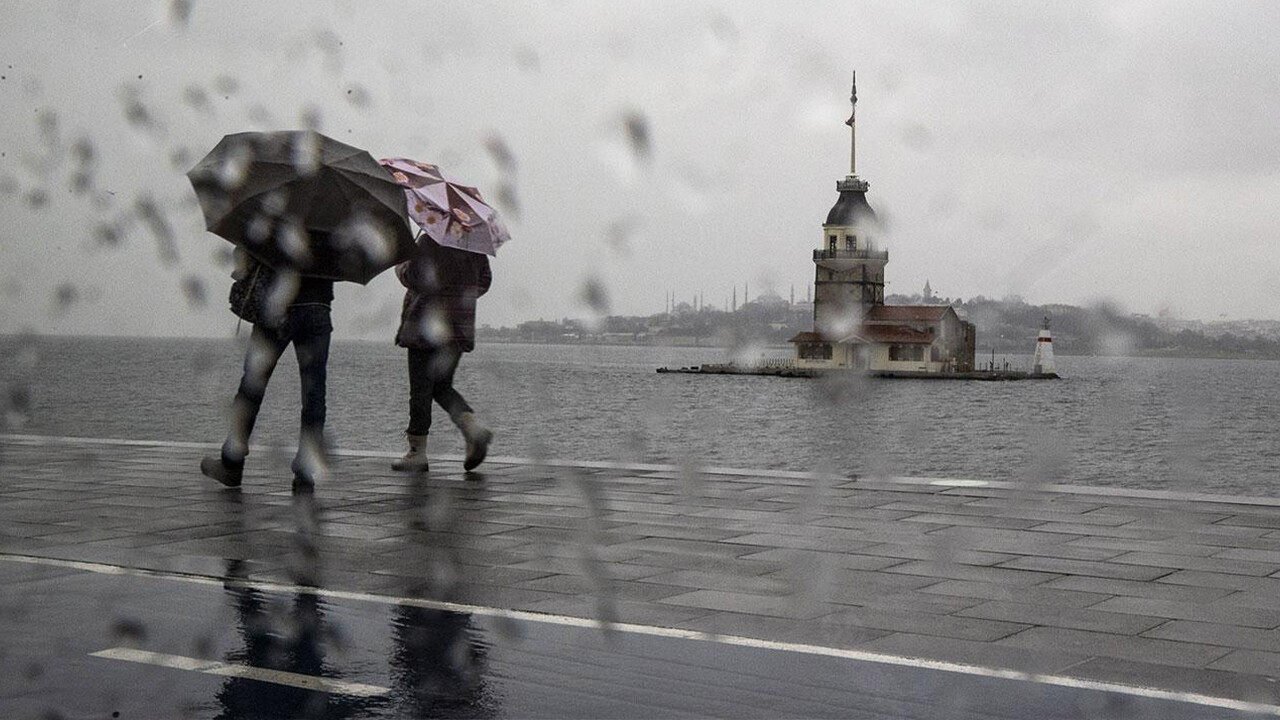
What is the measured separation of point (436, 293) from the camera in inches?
436

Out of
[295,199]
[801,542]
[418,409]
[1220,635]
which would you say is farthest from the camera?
[418,409]

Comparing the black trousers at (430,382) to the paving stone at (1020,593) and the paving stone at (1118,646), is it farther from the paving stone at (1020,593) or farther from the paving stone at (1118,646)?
the paving stone at (1118,646)

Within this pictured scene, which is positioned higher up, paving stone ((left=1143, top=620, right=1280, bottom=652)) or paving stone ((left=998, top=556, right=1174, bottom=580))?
paving stone ((left=998, top=556, right=1174, bottom=580))

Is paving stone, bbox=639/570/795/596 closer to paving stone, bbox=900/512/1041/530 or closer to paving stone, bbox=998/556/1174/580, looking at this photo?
paving stone, bbox=998/556/1174/580

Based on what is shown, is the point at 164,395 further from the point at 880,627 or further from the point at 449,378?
the point at 880,627

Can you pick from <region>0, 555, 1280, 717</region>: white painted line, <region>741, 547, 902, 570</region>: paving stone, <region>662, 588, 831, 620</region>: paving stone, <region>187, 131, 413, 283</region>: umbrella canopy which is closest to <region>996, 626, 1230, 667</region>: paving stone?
<region>0, 555, 1280, 717</region>: white painted line

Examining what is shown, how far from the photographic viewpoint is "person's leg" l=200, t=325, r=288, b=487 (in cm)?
962

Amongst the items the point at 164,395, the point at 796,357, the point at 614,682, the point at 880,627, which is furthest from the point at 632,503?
the point at 796,357

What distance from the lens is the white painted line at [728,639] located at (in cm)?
446

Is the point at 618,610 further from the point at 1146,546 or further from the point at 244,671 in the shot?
the point at 1146,546

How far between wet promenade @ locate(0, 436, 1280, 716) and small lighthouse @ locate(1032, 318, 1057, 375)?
5610 inches

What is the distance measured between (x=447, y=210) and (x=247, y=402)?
6.79 ft

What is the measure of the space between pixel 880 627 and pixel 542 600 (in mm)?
1429

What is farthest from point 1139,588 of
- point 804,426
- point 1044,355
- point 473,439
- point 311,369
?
point 1044,355
